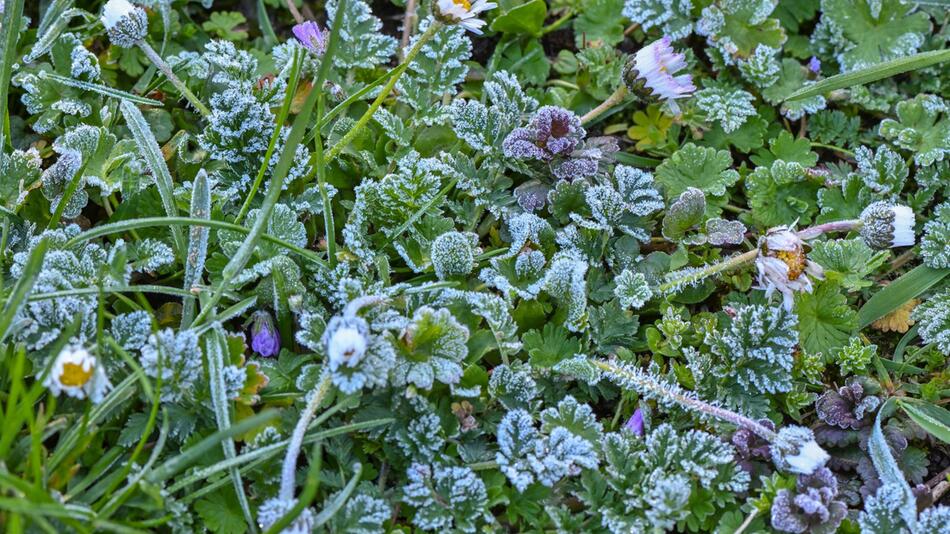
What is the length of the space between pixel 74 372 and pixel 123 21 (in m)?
1.00

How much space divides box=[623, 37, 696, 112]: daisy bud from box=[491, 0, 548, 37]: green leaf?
0.47 meters

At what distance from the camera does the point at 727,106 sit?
2770 mm

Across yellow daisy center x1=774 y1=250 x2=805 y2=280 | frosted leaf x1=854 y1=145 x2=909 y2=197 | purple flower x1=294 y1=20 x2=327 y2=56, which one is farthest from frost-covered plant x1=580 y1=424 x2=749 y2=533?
purple flower x1=294 y1=20 x2=327 y2=56

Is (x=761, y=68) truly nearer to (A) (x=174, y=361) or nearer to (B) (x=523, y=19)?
(B) (x=523, y=19)

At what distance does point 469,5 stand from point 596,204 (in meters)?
0.59

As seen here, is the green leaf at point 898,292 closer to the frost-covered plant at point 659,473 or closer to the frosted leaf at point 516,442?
the frost-covered plant at point 659,473

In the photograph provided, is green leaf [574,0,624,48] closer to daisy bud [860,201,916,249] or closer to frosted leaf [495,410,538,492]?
daisy bud [860,201,916,249]

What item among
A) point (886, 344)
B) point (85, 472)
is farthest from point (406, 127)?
point (886, 344)

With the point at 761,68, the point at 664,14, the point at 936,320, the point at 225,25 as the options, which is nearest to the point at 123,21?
the point at 225,25

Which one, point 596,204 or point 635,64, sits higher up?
point 635,64

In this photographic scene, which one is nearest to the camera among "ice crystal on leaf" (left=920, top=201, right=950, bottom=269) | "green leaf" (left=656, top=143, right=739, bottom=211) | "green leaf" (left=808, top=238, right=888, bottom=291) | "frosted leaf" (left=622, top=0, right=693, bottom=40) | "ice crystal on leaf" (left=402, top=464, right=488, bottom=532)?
"ice crystal on leaf" (left=402, top=464, right=488, bottom=532)

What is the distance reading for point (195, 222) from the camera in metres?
1.95

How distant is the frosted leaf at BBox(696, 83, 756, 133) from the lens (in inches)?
108

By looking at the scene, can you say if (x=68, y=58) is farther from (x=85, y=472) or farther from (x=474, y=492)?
(x=474, y=492)
